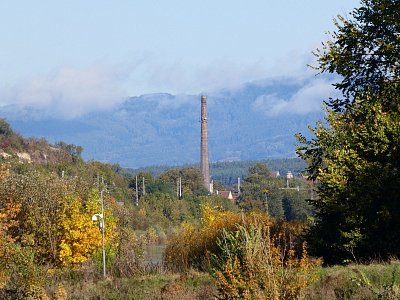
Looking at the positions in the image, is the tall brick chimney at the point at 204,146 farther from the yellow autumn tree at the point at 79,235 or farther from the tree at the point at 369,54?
the tree at the point at 369,54

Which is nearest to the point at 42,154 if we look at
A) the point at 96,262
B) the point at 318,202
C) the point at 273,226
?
the point at 96,262

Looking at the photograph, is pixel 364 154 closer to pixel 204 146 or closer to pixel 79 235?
pixel 79 235

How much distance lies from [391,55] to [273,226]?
12.4m

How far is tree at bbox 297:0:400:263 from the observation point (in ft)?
97.0

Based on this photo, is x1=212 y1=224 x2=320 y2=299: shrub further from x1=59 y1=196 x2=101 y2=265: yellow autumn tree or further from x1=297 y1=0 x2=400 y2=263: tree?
x1=59 y1=196 x2=101 y2=265: yellow autumn tree

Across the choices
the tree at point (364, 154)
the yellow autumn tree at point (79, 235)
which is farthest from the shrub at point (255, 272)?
the yellow autumn tree at point (79, 235)

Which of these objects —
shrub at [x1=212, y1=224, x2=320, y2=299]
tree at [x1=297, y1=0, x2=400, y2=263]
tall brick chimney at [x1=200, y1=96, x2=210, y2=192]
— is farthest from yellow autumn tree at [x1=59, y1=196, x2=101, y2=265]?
tall brick chimney at [x1=200, y1=96, x2=210, y2=192]

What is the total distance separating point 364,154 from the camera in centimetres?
3034

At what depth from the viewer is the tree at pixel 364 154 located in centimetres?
2958

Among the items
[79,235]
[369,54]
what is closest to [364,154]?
[369,54]

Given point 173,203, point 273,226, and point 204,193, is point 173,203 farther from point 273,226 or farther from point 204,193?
point 273,226

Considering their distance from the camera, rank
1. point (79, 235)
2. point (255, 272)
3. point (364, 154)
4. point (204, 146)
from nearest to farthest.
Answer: point (255, 272), point (364, 154), point (79, 235), point (204, 146)

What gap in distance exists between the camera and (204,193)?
15312 centimetres

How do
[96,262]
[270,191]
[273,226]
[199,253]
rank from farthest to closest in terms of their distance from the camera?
1. [270,191]
2. [96,262]
3. [199,253]
4. [273,226]
